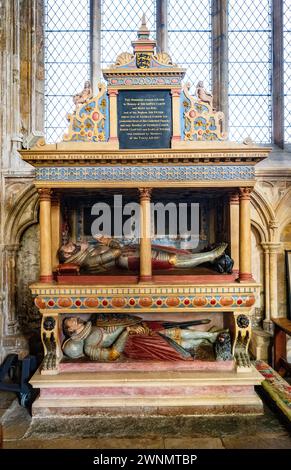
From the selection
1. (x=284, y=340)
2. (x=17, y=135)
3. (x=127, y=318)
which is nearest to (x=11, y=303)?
(x=127, y=318)

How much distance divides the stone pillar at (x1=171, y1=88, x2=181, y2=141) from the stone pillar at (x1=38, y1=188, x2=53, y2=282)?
5.48ft

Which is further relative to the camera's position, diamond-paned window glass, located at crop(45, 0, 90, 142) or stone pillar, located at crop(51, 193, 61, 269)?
diamond-paned window glass, located at crop(45, 0, 90, 142)

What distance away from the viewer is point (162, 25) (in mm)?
6250

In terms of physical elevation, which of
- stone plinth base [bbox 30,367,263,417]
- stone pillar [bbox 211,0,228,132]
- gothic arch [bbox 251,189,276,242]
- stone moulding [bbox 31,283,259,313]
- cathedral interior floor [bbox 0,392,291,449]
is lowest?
cathedral interior floor [bbox 0,392,291,449]

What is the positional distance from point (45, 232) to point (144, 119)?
1.82m

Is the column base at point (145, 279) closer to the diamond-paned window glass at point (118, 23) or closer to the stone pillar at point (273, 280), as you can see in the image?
the stone pillar at point (273, 280)

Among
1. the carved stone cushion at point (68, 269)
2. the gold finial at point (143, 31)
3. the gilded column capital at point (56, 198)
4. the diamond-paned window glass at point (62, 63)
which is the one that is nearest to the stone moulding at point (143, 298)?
the carved stone cushion at point (68, 269)

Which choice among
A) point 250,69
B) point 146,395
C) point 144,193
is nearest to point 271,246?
point 144,193

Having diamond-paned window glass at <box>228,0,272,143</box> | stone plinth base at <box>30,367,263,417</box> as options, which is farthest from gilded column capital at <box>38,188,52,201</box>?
diamond-paned window glass at <box>228,0,272,143</box>

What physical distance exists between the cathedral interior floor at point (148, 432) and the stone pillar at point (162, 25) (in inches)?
225

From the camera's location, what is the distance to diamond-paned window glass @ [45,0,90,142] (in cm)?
637

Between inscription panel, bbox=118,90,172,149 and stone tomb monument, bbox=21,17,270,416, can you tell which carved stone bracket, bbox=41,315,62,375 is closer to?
stone tomb monument, bbox=21,17,270,416

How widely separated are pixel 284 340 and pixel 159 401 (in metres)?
2.38

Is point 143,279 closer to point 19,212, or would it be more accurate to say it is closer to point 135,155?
point 135,155
